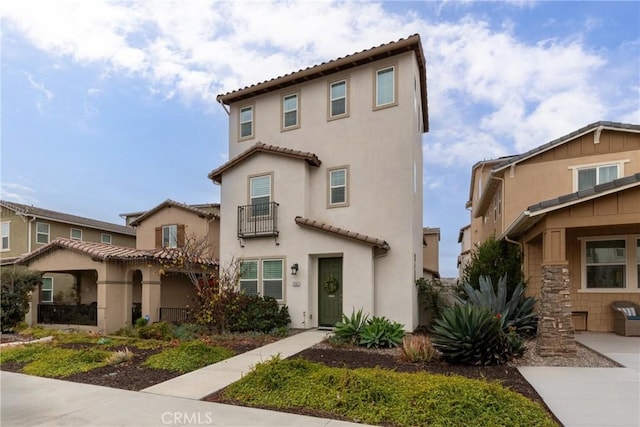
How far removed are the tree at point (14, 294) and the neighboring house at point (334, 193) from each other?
23.8 ft

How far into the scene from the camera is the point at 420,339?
8.63 meters

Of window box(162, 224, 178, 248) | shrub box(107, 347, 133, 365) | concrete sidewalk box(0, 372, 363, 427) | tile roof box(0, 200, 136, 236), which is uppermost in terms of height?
tile roof box(0, 200, 136, 236)

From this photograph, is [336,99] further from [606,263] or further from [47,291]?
[47,291]

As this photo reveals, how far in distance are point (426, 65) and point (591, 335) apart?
10407mm

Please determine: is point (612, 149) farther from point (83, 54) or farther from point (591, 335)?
point (83, 54)

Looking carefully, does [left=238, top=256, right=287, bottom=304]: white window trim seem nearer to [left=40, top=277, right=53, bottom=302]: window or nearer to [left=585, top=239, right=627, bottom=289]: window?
[left=585, top=239, right=627, bottom=289]: window

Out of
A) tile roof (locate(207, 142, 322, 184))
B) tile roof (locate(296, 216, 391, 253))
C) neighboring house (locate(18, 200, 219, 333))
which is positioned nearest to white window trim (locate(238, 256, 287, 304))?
tile roof (locate(296, 216, 391, 253))

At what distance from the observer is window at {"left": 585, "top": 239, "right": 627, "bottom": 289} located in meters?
11.4

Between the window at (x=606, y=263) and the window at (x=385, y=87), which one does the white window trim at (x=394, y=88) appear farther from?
the window at (x=606, y=263)

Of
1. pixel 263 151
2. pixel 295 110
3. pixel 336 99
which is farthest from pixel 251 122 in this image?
pixel 336 99

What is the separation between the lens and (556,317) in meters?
8.24

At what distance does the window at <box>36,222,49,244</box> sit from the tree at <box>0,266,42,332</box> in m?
7.26

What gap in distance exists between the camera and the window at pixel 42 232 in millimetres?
21328

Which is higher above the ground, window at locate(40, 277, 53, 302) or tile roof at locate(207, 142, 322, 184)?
tile roof at locate(207, 142, 322, 184)
